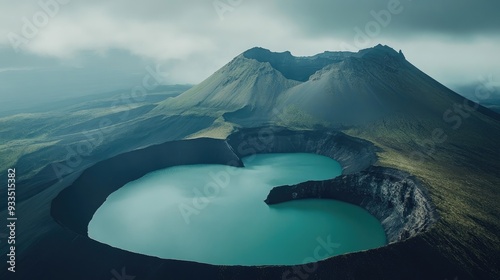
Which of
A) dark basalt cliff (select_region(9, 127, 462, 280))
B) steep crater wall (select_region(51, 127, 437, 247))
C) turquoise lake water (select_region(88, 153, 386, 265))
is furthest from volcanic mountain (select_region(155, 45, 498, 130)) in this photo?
turquoise lake water (select_region(88, 153, 386, 265))

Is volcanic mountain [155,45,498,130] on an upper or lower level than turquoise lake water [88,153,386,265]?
upper

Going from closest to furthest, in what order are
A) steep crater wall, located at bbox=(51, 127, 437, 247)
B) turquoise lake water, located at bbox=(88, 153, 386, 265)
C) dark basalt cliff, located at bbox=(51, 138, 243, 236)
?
turquoise lake water, located at bbox=(88, 153, 386, 265)
steep crater wall, located at bbox=(51, 127, 437, 247)
dark basalt cliff, located at bbox=(51, 138, 243, 236)

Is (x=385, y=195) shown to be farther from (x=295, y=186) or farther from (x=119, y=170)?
(x=119, y=170)

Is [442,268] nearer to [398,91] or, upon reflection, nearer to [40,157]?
[398,91]

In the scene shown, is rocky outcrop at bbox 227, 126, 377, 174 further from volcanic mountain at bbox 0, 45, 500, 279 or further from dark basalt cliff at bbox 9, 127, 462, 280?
dark basalt cliff at bbox 9, 127, 462, 280

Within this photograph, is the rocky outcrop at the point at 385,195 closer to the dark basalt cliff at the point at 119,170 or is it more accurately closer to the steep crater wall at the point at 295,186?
the steep crater wall at the point at 295,186

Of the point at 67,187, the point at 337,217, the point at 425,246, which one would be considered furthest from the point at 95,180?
the point at 425,246
